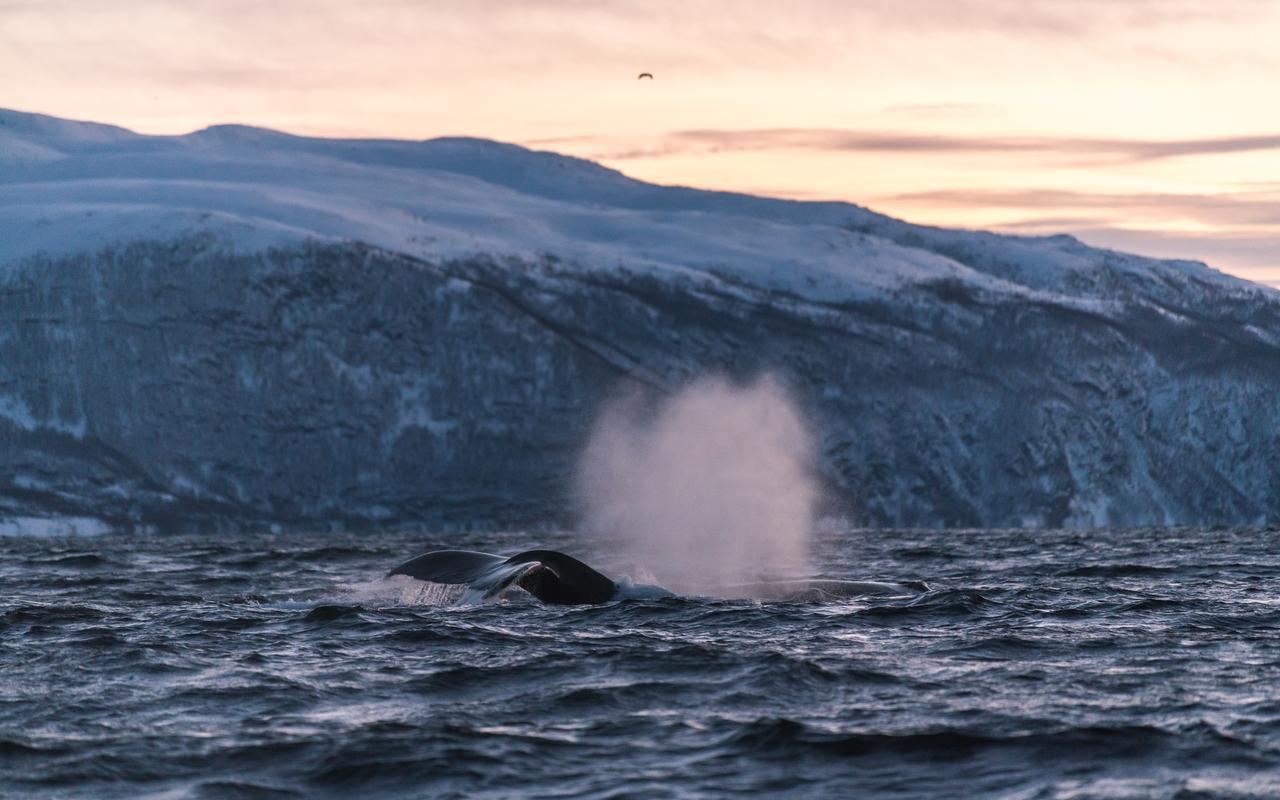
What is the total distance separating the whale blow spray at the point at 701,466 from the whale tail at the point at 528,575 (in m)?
38.7

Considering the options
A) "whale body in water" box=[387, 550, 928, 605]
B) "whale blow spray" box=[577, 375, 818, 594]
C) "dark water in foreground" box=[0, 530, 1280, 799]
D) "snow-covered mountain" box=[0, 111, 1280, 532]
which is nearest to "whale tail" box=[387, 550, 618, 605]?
"whale body in water" box=[387, 550, 928, 605]

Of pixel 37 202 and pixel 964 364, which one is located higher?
pixel 37 202

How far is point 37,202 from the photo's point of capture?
9975cm

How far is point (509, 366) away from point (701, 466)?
1280cm

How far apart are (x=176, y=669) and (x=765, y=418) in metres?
75.4

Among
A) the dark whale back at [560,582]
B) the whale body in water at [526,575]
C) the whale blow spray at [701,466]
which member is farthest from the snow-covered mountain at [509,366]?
the dark whale back at [560,582]

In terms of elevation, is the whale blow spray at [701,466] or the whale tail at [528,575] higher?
the whale tail at [528,575]

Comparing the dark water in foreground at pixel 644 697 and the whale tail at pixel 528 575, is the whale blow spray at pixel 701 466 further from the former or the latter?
the dark water in foreground at pixel 644 697

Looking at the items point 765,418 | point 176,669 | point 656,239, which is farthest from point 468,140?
point 176,669

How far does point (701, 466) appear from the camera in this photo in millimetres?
89625

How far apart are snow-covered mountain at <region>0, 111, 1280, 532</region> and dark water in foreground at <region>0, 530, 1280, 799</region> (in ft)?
182

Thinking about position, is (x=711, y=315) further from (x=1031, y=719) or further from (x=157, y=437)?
(x=1031, y=719)

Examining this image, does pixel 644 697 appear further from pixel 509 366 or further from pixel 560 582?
pixel 509 366

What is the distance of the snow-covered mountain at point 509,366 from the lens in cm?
7756
